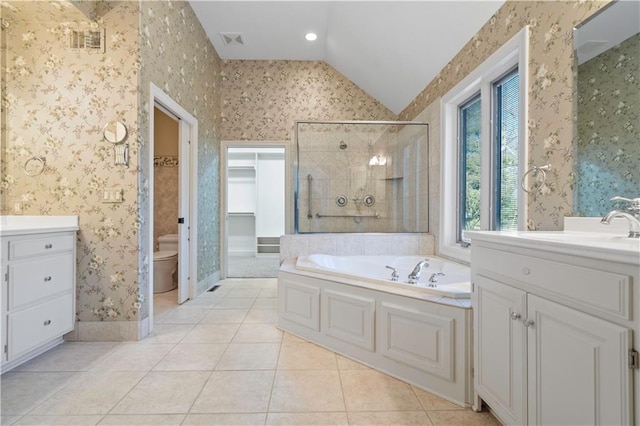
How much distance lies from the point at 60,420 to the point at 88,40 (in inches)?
97.4

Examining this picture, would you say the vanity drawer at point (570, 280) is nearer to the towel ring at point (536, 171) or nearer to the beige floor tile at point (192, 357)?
the towel ring at point (536, 171)

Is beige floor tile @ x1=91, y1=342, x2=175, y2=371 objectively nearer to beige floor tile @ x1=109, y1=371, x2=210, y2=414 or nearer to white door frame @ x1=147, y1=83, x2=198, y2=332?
beige floor tile @ x1=109, y1=371, x2=210, y2=414

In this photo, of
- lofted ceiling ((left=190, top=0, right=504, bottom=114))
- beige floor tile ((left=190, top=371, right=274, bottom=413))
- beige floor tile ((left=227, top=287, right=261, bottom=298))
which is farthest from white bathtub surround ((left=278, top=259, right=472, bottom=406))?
lofted ceiling ((left=190, top=0, right=504, bottom=114))

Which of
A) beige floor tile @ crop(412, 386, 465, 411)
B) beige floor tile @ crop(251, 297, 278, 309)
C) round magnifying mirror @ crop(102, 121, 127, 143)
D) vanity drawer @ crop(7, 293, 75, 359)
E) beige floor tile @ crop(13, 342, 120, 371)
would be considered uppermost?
round magnifying mirror @ crop(102, 121, 127, 143)

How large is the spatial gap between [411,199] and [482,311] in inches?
87.9

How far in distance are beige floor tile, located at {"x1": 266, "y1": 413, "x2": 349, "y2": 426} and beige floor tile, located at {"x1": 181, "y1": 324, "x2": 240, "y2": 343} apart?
0.98 meters

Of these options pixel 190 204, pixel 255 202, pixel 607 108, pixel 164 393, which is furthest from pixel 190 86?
pixel 255 202

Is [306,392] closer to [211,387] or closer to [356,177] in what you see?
[211,387]

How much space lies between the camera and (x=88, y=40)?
2.24 m

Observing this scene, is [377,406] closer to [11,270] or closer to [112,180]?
Answer: [11,270]

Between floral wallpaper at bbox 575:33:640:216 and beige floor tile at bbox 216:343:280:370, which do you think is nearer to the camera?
floral wallpaper at bbox 575:33:640:216

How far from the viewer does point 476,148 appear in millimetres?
2619

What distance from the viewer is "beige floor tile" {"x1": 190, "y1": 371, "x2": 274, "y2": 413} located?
1.51 meters

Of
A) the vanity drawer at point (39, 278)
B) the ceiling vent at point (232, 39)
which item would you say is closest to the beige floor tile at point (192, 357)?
the vanity drawer at point (39, 278)
